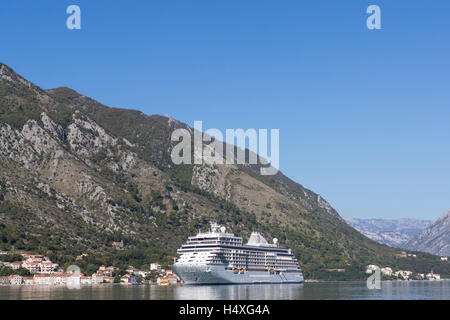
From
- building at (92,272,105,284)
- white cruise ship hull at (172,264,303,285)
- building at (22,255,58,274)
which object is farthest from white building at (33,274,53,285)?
white cruise ship hull at (172,264,303,285)

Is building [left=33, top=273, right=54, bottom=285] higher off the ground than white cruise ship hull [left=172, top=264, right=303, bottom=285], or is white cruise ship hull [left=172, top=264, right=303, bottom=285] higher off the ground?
white cruise ship hull [left=172, top=264, right=303, bottom=285]

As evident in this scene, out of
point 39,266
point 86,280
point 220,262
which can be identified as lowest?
point 86,280

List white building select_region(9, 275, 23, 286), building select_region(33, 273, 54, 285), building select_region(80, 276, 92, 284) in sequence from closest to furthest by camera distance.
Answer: white building select_region(9, 275, 23, 286), building select_region(33, 273, 54, 285), building select_region(80, 276, 92, 284)

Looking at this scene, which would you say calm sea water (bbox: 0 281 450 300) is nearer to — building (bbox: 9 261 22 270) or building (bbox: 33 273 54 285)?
building (bbox: 33 273 54 285)

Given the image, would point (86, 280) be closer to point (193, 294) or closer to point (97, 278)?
point (97, 278)

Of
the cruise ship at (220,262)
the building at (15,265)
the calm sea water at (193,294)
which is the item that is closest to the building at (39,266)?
the building at (15,265)

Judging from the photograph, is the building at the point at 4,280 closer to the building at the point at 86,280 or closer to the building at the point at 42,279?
the building at the point at 42,279

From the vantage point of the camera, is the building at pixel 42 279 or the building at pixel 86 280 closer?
the building at pixel 42 279

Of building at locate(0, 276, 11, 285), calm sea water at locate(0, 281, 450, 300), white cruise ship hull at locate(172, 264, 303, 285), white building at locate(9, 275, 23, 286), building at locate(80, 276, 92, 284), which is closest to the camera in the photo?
calm sea water at locate(0, 281, 450, 300)

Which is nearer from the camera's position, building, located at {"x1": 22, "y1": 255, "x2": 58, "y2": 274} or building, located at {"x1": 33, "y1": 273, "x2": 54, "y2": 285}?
building, located at {"x1": 33, "y1": 273, "x2": 54, "y2": 285}

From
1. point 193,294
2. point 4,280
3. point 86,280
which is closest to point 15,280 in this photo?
point 4,280
